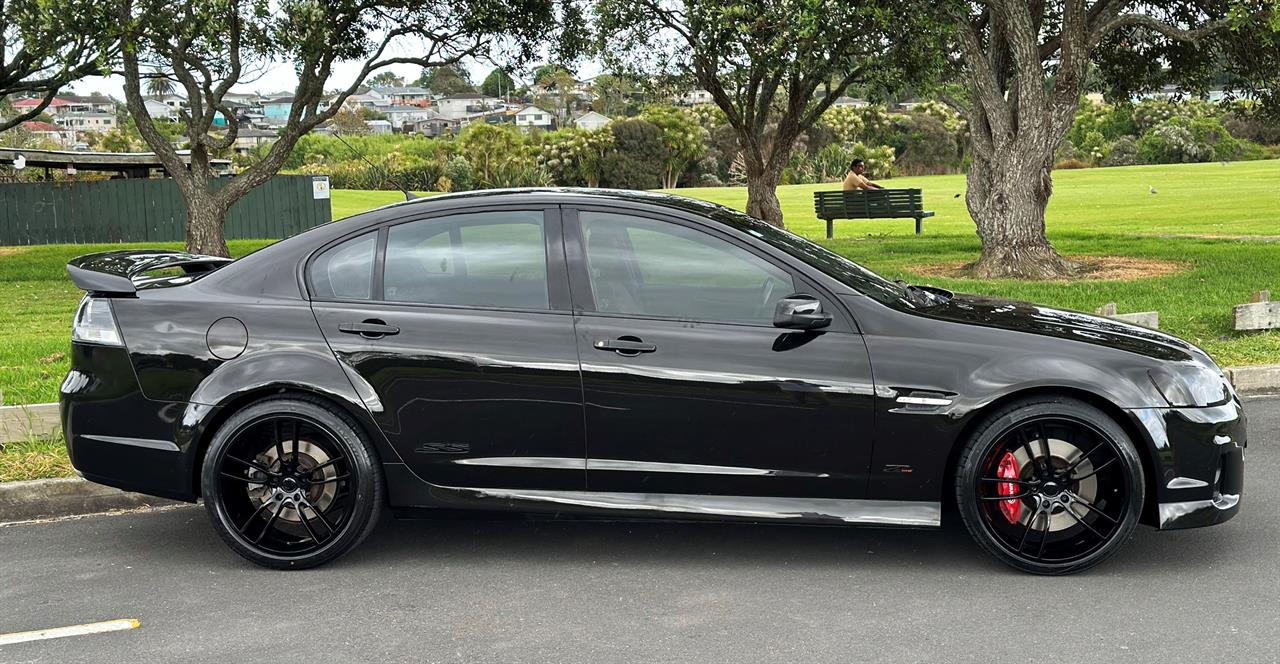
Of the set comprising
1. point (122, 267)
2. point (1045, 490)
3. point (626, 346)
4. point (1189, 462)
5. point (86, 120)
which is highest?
point (86, 120)

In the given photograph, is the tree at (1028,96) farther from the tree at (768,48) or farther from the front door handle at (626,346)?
the front door handle at (626,346)

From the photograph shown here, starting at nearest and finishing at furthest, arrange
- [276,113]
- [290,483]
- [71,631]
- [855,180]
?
[71,631] → [290,483] → [855,180] → [276,113]

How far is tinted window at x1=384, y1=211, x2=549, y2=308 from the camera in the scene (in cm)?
520

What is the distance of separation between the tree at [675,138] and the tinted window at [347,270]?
5753 cm

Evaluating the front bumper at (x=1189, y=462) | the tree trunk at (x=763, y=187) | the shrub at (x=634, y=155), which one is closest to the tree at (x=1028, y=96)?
the tree trunk at (x=763, y=187)

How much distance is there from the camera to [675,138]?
63219mm

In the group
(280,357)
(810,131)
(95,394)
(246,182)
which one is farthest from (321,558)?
(810,131)

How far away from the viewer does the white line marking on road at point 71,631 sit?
14.6ft

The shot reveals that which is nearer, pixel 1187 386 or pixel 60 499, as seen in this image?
pixel 1187 386

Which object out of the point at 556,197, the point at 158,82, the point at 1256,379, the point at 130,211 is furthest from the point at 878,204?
the point at 130,211

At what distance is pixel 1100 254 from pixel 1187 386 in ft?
50.2

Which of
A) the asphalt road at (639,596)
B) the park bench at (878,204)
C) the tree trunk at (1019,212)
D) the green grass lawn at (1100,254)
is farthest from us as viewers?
the park bench at (878,204)

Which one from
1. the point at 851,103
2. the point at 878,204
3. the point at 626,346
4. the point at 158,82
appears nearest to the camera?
the point at 626,346

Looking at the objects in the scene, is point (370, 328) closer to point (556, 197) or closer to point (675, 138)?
point (556, 197)
